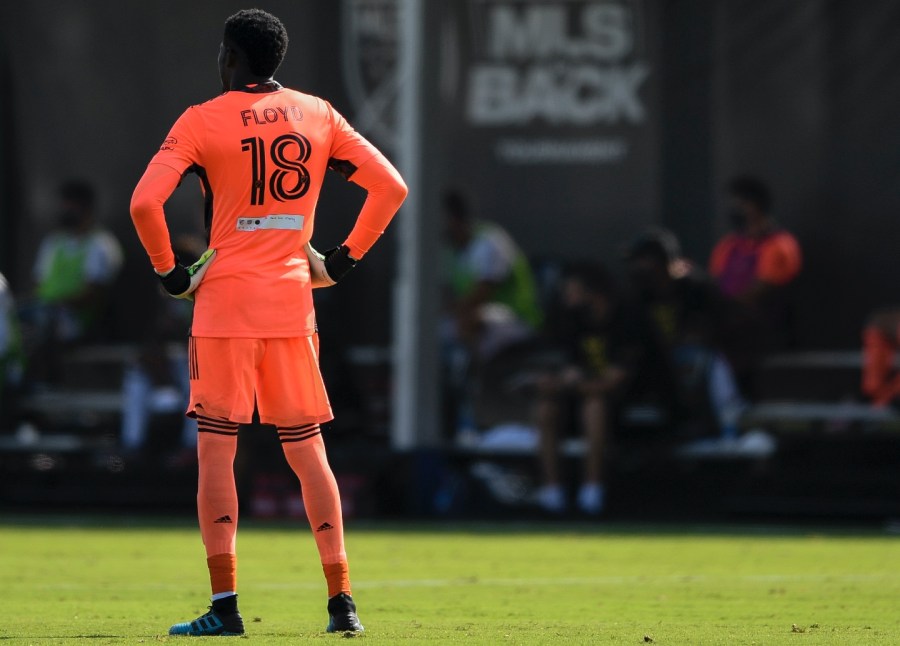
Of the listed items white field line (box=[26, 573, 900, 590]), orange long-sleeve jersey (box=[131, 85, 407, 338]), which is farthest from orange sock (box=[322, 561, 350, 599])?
white field line (box=[26, 573, 900, 590])

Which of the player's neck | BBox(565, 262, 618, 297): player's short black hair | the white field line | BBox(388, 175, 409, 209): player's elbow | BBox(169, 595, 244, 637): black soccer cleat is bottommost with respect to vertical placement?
the white field line

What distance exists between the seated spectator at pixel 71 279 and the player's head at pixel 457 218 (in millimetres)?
2623

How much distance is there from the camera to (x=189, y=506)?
1379 centimetres

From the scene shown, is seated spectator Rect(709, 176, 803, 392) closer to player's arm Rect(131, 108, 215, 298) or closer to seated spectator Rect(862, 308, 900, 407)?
seated spectator Rect(862, 308, 900, 407)

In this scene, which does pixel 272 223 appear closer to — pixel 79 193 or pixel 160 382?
pixel 160 382

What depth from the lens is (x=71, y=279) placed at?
1429 centimetres

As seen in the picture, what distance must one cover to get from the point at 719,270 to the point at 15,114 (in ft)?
17.8

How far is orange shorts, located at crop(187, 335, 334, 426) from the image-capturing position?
604 cm

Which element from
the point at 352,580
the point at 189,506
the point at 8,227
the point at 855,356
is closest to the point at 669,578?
the point at 352,580

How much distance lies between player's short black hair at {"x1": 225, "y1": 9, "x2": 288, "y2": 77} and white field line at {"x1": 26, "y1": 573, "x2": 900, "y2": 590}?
9.21 feet

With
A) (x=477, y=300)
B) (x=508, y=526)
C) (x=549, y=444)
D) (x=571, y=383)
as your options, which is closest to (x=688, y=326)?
(x=571, y=383)

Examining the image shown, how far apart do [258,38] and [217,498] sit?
1498mm

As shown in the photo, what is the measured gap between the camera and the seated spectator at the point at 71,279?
14.2 metres

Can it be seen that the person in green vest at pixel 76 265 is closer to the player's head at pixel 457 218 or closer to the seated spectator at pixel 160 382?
the seated spectator at pixel 160 382
